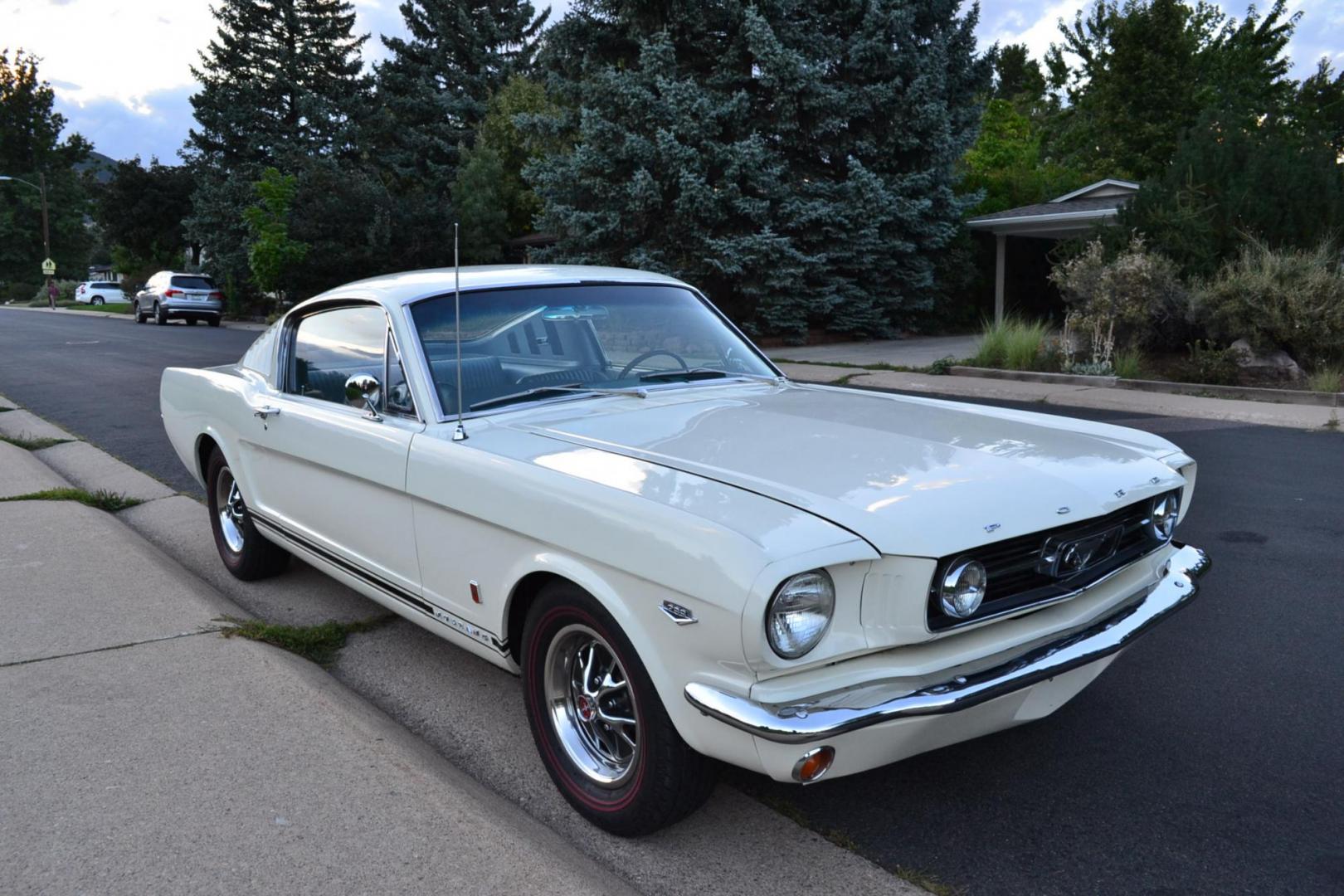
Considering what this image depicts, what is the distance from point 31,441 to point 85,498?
3.31 m

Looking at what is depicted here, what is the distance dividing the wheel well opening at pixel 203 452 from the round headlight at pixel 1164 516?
4.41 meters

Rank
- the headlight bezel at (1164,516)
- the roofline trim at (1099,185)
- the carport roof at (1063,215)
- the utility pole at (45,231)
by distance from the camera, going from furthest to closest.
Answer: the utility pole at (45,231) → the roofline trim at (1099,185) → the carport roof at (1063,215) → the headlight bezel at (1164,516)

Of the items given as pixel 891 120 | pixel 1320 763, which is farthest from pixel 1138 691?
pixel 891 120

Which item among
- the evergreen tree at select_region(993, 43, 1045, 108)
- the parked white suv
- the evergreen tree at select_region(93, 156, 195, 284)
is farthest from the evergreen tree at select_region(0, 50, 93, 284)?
the evergreen tree at select_region(993, 43, 1045, 108)

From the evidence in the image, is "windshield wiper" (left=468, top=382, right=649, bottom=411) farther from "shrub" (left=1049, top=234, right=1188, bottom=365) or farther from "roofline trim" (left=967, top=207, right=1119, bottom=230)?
"roofline trim" (left=967, top=207, right=1119, bottom=230)

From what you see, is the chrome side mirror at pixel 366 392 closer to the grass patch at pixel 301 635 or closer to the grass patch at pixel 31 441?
the grass patch at pixel 301 635

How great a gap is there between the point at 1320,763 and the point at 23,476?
7879 millimetres

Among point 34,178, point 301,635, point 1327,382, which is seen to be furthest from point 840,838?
point 34,178

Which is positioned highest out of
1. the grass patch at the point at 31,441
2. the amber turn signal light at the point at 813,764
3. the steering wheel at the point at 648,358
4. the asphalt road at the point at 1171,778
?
the steering wheel at the point at 648,358

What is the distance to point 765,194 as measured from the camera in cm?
1972

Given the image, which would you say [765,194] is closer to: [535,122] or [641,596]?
[535,122]

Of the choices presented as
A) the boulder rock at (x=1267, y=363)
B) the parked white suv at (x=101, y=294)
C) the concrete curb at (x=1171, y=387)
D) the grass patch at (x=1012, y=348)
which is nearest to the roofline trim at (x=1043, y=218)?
the grass patch at (x=1012, y=348)

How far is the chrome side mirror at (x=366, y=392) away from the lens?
3.62 m

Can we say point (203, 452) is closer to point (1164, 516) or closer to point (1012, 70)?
point (1164, 516)
